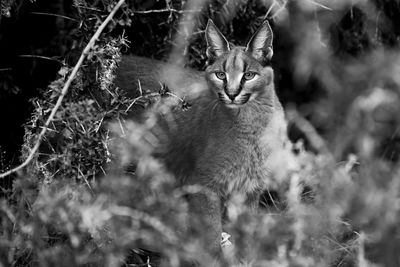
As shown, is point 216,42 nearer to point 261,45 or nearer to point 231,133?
point 261,45

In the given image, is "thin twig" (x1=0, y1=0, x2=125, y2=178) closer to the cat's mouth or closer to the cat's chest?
the cat's mouth

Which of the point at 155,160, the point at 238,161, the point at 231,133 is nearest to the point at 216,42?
the point at 231,133

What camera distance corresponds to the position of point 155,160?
14.8 ft

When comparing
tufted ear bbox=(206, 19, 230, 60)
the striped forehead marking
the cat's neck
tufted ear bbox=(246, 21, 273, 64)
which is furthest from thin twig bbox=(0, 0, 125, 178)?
the cat's neck

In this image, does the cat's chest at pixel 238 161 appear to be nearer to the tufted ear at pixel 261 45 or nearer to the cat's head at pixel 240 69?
the cat's head at pixel 240 69

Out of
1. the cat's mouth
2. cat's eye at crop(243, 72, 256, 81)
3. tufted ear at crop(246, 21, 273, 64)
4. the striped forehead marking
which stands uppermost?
tufted ear at crop(246, 21, 273, 64)

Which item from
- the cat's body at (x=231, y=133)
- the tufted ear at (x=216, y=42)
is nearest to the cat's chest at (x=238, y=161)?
the cat's body at (x=231, y=133)

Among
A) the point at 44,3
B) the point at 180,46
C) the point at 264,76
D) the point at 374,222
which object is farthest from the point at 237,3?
the point at 374,222

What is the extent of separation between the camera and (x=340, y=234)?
4156 millimetres

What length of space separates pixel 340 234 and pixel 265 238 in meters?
1.26

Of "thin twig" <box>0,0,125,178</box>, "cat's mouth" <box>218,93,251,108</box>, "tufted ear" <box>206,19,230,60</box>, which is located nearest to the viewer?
"thin twig" <box>0,0,125,178</box>

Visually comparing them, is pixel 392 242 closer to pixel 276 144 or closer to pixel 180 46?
pixel 276 144

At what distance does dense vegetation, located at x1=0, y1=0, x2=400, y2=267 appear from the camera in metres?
3.04

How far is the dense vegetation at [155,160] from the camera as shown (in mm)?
3043
